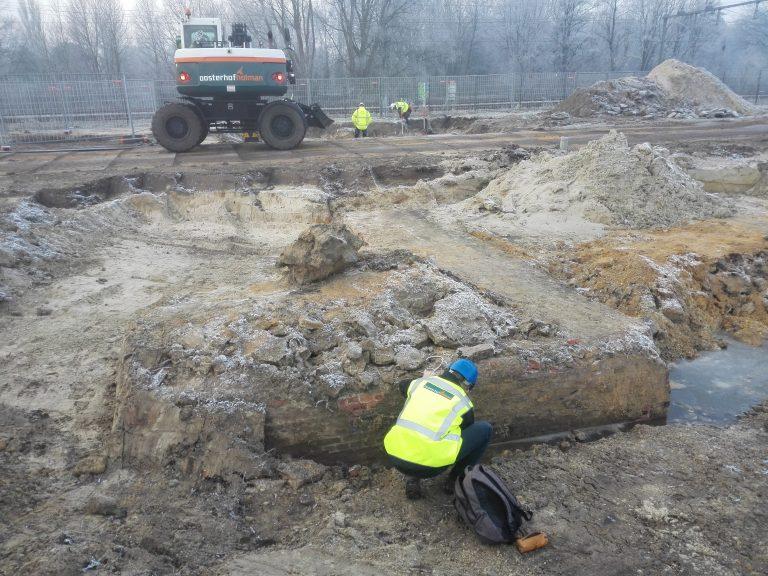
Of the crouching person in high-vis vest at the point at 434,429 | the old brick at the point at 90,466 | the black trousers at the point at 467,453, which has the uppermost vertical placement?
the crouching person in high-vis vest at the point at 434,429

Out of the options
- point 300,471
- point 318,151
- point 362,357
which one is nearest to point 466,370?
point 362,357

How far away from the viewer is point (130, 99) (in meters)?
18.7

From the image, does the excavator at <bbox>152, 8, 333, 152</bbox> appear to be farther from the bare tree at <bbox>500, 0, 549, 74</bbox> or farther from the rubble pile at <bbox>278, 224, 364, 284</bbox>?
the bare tree at <bbox>500, 0, 549, 74</bbox>

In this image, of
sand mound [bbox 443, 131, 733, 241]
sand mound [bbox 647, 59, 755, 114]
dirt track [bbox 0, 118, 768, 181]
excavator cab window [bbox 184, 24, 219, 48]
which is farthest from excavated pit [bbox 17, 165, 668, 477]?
sand mound [bbox 647, 59, 755, 114]

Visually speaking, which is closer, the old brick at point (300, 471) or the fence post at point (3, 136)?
the old brick at point (300, 471)

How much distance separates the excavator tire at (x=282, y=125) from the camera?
13.5 metres

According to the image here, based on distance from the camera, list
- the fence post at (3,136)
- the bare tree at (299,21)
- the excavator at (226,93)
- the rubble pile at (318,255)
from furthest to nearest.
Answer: the bare tree at (299,21) < the fence post at (3,136) < the excavator at (226,93) < the rubble pile at (318,255)

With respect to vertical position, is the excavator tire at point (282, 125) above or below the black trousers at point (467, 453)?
above

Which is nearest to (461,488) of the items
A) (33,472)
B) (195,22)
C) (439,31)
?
(33,472)

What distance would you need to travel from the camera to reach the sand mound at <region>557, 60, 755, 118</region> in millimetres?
23188

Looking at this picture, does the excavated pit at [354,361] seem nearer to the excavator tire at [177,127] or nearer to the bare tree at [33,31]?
the excavator tire at [177,127]

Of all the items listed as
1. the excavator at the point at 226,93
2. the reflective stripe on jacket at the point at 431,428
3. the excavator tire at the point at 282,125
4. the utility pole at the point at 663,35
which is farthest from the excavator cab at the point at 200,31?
the utility pole at the point at 663,35

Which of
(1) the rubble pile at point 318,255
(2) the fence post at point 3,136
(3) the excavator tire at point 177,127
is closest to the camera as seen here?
(1) the rubble pile at point 318,255

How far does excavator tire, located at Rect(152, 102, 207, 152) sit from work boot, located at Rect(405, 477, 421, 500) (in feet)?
38.4
